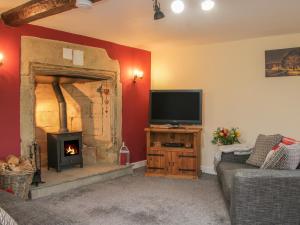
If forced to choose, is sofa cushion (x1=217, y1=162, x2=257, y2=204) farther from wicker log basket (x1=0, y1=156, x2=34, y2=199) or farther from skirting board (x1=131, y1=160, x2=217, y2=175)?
wicker log basket (x1=0, y1=156, x2=34, y2=199)

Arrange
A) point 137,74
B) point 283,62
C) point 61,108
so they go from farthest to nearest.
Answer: point 137,74 < point 61,108 < point 283,62

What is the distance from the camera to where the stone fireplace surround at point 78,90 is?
13.3 ft

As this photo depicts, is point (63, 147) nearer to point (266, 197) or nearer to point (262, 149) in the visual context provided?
point (262, 149)

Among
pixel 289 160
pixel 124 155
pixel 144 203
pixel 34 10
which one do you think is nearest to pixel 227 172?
pixel 289 160

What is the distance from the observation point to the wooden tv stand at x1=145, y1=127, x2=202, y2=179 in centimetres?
496

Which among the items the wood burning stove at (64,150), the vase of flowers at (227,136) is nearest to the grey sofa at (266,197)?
the vase of flowers at (227,136)

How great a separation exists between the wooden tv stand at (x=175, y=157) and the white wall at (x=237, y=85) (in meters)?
0.52

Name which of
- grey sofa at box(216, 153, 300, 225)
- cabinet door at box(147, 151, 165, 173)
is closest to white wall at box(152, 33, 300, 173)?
cabinet door at box(147, 151, 165, 173)

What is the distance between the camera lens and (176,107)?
5309mm

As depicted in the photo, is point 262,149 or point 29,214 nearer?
point 29,214

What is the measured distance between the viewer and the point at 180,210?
3.46 meters

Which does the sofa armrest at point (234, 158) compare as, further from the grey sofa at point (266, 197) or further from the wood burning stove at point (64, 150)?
the wood burning stove at point (64, 150)

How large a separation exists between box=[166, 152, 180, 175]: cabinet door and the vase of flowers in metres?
0.73

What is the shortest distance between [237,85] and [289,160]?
2.41m
